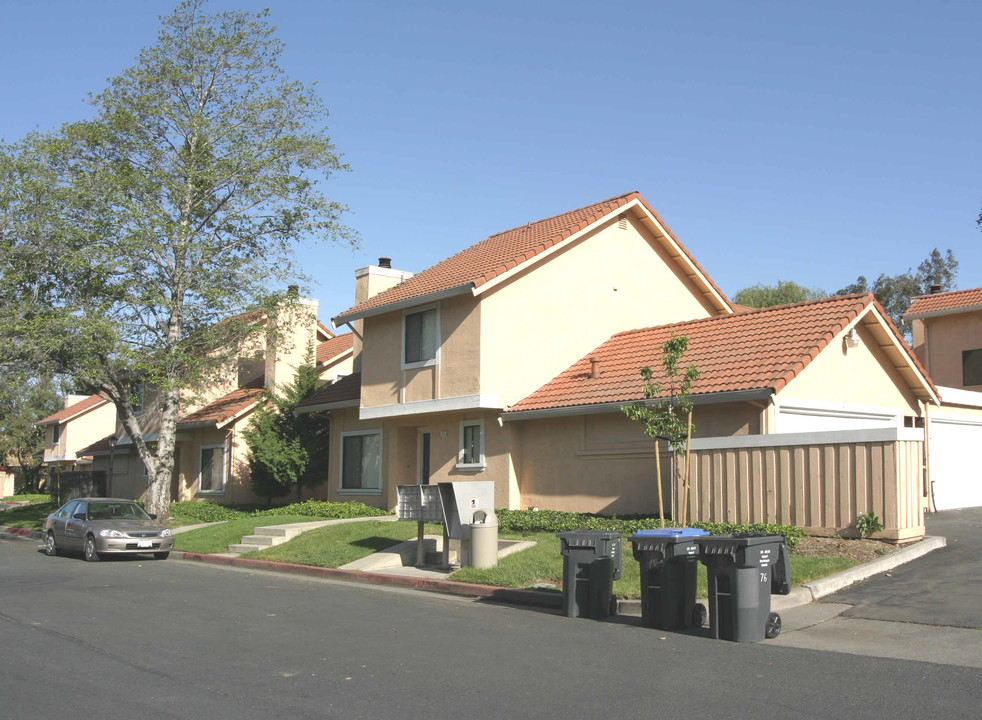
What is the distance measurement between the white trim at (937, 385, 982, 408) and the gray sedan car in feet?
60.0

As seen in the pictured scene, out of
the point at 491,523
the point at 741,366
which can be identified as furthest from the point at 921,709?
the point at 741,366

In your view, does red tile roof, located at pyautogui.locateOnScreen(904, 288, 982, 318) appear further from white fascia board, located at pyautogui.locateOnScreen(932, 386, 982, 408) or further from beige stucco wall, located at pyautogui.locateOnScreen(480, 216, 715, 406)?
beige stucco wall, located at pyautogui.locateOnScreen(480, 216, 715, 406)

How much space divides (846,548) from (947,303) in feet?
75.7

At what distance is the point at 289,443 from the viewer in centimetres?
2802

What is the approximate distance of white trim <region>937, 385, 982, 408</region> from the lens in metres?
22.0

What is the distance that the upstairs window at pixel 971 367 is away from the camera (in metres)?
32.5

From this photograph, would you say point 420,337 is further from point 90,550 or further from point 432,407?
point 90,550

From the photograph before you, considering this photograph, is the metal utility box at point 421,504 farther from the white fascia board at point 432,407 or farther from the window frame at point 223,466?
the window frame at point 223,466

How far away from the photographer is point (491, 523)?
15.1m

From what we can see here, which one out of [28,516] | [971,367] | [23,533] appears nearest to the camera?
[23,533]

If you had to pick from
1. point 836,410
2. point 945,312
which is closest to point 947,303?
point 945,312

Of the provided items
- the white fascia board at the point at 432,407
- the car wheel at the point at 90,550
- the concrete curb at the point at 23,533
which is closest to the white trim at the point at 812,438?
the white fascia board at the point at 432,407

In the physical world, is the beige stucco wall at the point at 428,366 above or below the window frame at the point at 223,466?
above

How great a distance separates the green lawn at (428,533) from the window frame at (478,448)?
1.98 meters
